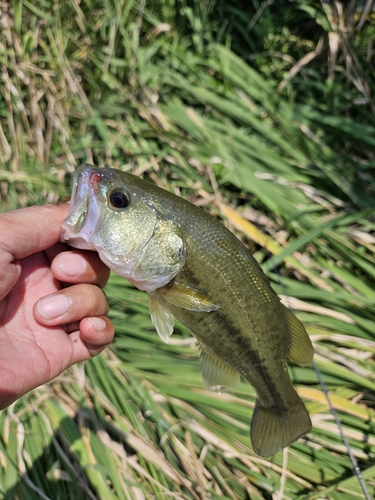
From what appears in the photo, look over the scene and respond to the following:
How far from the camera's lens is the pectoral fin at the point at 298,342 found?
1348 mm

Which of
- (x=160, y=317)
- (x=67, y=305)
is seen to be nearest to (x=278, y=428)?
(x=160, y=317)

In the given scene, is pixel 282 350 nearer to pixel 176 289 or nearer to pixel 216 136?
pixel 176 289

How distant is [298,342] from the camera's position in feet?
4.48

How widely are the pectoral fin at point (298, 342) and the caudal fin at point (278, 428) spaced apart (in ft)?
0.55

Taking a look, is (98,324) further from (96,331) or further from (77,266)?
(77,266)

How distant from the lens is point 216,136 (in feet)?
8.52

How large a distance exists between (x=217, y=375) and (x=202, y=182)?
1.41 metres

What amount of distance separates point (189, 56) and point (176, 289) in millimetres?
2203

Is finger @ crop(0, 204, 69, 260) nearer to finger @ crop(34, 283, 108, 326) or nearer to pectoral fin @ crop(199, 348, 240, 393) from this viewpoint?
finger @ crop(34, 283, 108, 326)

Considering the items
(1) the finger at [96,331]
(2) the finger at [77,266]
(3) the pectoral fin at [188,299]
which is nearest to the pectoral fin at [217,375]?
(3) the pectoral fin at [188,299]

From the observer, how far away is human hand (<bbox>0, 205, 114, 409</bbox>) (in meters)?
1.40

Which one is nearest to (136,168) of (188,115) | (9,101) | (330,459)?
(188,115)

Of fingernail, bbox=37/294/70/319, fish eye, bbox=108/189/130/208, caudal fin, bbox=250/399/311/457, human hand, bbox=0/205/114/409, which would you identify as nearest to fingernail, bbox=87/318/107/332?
human hand, bbox=0/205/114/409

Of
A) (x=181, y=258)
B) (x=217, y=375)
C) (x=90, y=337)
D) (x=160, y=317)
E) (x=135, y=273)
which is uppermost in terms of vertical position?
(x=181, y=258)
